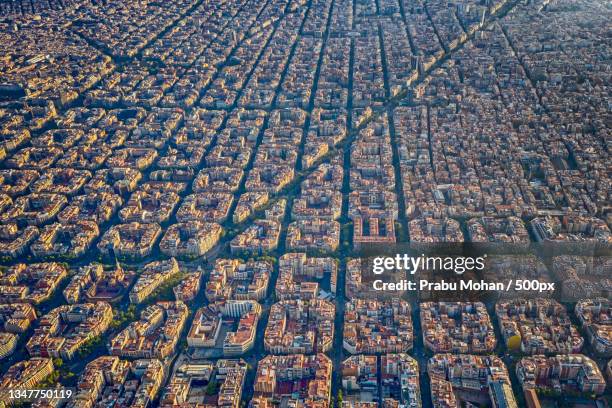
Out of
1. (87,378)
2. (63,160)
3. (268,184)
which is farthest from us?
(63,160)

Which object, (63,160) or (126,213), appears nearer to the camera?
(126,213)

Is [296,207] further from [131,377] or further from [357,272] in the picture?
[131,377]

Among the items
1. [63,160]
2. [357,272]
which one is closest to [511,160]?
[357,272]

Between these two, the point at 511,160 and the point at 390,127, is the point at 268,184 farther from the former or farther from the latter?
Answer: the point at 511,160

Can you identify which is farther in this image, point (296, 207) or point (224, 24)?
point (224, 24)

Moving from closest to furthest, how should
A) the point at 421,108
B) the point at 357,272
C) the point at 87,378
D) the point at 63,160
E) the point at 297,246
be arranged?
1. the point at 87,378
2. the point at 357,272
3. the point at 297,246
4. the point at 63,160
5. the point at 421,108

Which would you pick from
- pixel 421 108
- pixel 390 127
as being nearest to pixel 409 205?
pixel 390 127
